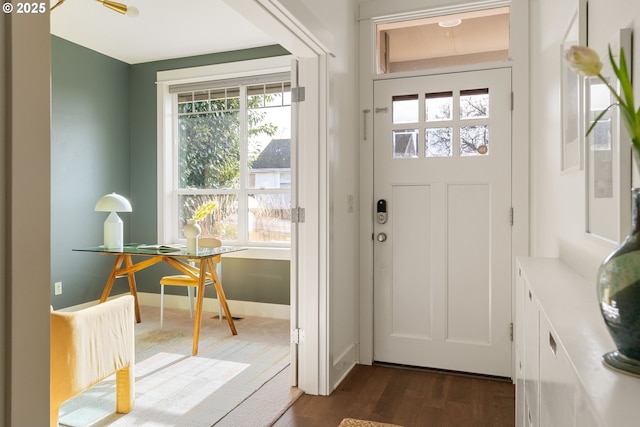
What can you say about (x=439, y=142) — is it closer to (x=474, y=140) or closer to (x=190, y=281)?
(x=474, y=140)

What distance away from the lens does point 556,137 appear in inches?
76.0

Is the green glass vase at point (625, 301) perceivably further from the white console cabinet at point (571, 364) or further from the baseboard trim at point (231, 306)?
the baseboard trim at point (231, 306)

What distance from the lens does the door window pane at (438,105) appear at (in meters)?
2.90

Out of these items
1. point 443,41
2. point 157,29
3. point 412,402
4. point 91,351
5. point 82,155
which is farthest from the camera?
point 82,155

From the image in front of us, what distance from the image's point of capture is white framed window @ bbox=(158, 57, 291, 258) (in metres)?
4.32

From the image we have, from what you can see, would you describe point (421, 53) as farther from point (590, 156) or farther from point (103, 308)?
point (103, 308)

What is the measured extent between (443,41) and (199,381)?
2.74 meters

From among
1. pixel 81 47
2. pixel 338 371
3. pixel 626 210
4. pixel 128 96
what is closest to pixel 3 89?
pixel 626 210

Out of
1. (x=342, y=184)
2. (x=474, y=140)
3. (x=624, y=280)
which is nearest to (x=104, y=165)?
(x=342, y=184)

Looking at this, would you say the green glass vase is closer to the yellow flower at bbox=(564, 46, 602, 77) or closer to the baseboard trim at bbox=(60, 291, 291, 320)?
the yellow flower at bbox=(564, 46, 602, 77)

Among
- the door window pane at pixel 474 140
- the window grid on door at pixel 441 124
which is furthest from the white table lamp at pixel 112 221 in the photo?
the door window pane at pixel 474 140

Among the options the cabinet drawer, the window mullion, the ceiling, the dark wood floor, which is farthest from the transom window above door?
the cabinet drawer

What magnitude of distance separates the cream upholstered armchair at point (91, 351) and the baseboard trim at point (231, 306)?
2029 mm

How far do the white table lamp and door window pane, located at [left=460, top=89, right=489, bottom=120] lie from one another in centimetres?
298
